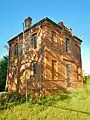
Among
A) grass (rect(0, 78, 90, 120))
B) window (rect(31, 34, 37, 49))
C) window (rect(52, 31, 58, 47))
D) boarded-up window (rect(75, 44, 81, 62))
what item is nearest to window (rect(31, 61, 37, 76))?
window (rect(31, 34, 37, 49))

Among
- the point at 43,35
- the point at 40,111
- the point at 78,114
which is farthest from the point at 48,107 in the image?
the point at 43,35

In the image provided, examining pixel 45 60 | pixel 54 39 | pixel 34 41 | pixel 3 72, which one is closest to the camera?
pixel 45 60

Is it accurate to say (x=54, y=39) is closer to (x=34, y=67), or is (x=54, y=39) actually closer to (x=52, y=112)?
(x=34, y=67)

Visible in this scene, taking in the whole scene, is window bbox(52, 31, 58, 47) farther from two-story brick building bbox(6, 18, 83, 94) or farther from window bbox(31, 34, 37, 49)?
window bbox(31, 34, 37, 49)

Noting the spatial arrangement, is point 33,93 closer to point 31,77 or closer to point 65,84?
point 31,77

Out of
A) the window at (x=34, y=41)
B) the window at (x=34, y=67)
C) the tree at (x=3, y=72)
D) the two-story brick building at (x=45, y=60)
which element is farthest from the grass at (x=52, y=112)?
the tree at (x=3, y=72)

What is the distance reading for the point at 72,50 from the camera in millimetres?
22844

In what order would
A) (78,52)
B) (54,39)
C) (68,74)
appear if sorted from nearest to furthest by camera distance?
1. (54,39)
2. (68,74)
3. (78,52)

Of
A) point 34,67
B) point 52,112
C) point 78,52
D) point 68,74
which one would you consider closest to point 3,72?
point 34,67

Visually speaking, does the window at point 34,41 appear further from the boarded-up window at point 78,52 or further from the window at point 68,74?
the boarded-up window at point 78,52

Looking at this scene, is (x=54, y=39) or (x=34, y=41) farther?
(x=34, y=41)

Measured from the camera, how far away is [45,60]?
17.8 meters

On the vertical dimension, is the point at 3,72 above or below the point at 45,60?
below

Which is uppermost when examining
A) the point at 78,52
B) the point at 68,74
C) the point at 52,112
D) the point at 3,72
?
the point at 78,52
